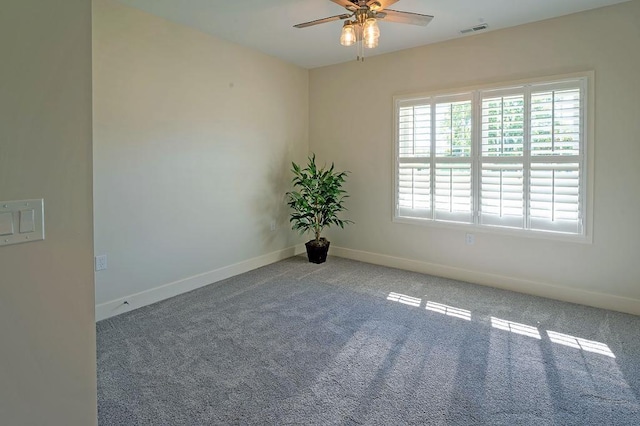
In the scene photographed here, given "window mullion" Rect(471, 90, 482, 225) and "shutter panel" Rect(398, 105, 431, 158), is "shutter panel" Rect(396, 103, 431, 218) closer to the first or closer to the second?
"shutter panel" Rect(398, 105, 431, 158)

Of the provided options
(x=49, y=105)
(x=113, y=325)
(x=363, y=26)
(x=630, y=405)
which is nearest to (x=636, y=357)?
(x=630, y=405)

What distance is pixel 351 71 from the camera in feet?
16.5

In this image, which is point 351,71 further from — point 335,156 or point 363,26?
point 363,26

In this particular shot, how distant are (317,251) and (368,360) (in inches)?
97.1

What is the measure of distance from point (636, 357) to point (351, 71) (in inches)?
167

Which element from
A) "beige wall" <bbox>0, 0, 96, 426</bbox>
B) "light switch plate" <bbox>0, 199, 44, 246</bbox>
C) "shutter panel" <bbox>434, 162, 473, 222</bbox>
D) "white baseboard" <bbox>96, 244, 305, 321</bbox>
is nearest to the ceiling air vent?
"shutter panel" <bbox>434, 162, 473, 222</bbox>

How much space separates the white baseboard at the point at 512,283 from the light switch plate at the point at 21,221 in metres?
4.13

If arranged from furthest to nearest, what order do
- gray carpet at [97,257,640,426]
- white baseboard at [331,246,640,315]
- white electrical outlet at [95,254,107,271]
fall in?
1. white baseboard at [331,246,640,315]
2. white electrical outlet at [95,254,107,271]
3. gray carpet at [97,257,640,426]

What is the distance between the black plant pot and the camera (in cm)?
493

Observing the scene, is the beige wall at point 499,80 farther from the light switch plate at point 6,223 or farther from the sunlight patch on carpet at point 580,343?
the light switch plate at point 6,223

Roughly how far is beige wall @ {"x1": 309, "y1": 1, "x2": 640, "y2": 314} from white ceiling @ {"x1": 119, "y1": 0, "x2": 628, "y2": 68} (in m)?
0.21

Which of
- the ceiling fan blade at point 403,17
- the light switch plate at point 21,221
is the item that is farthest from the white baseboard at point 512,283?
the light switch plate at point 21,221

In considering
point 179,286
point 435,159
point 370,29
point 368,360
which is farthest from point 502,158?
point 179,286

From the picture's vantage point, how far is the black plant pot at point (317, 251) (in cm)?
493
